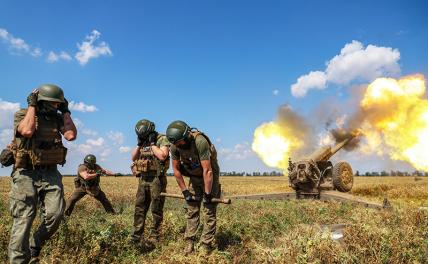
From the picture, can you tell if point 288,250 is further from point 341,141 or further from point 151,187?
point 341,141

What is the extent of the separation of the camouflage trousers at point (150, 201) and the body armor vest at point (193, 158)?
105 cm

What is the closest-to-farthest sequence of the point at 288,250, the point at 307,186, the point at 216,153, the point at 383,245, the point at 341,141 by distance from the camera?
the point at 288,250 < the point at 383,245 < the point at 216,153 < the point at 307,186 < the point at 341,141

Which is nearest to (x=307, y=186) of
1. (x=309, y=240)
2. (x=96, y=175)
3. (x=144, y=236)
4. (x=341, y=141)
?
A: (x=341, y=141)

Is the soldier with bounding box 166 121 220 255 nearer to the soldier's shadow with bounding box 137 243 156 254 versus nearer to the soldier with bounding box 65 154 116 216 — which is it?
the soldier's shadow with bounding box 137 243 156 254

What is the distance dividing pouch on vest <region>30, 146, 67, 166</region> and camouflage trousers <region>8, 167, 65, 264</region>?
0.15 metres

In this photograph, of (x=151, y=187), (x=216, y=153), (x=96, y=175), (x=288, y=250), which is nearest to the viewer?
(x=288, y=250)

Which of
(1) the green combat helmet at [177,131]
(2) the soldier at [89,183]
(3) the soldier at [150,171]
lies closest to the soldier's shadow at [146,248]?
(3) the soldier at [150,171]

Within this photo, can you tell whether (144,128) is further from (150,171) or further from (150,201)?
(150,201)

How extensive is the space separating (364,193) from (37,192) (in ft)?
72.1

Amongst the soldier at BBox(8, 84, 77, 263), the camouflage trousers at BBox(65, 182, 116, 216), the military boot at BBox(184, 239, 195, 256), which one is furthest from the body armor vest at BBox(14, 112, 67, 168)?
the camouflage trousers at BBox(65, 182, 116, 216)

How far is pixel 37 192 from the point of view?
19.7ft

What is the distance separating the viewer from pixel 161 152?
8047mm

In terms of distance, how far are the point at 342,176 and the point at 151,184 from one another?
14.6 m

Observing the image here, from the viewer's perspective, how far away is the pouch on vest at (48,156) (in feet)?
19.4
